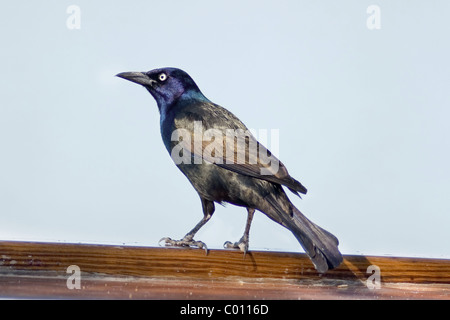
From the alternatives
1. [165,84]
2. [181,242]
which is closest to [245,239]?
[181,242]

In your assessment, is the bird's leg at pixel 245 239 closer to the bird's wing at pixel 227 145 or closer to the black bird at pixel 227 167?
the black bird at pixel 227 167

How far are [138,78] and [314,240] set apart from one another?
1.79 meters

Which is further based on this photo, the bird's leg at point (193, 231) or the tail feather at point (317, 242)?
the bird's leg at point (193, 231)

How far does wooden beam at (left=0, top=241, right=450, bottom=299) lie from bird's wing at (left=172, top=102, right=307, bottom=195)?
68cm

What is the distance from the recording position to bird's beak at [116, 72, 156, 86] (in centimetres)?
483

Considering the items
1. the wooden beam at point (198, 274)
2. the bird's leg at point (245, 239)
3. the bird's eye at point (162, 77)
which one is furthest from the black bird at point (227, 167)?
the wooden beam at point (198, 274)

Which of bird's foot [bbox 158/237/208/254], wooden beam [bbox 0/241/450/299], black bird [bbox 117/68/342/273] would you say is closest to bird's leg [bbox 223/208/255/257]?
black bird [bbox 117/68/342/273]

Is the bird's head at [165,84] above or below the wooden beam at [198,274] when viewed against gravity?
above

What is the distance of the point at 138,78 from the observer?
193 inches

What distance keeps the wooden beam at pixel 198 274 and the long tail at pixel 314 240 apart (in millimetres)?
45

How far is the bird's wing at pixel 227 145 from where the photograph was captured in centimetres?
407
